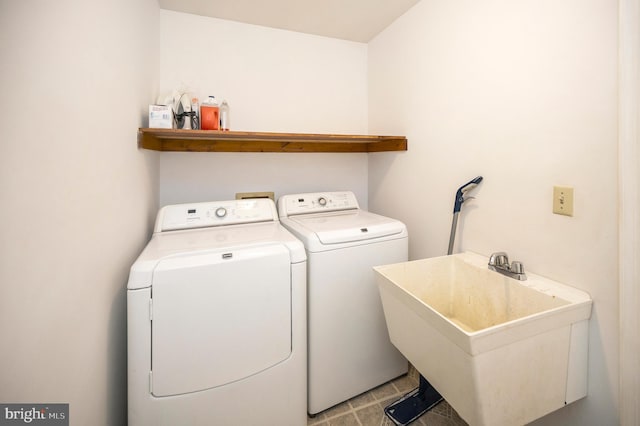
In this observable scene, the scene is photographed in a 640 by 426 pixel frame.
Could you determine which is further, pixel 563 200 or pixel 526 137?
pixel 526 137

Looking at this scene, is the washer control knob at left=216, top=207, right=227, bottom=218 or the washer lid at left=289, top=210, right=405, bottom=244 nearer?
the washer lid at left=289, top=210, right=405, bottom=244

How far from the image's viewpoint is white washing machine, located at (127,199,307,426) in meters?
1.13

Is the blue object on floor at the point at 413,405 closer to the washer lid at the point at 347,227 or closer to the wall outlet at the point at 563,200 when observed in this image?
the washer lid at the point at 347,227

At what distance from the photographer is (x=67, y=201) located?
2.75 feet

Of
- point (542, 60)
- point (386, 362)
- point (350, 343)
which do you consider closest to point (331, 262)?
point (350, 343)

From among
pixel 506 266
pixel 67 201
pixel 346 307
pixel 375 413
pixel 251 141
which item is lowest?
pixel 375 413

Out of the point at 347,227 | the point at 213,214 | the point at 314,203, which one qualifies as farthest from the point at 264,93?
the point at 347,227

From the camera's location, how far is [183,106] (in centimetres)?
172

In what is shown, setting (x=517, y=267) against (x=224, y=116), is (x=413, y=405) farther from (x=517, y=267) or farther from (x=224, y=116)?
(x=224, y=116)

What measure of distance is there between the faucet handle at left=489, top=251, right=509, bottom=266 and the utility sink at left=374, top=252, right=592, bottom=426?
0.05 meters

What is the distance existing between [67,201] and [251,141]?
4.66 feet

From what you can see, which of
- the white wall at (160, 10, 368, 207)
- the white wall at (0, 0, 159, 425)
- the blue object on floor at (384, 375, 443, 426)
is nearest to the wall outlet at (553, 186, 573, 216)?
the blue object on floor at (384, 375, 443, 426)

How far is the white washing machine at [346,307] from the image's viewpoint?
152cm

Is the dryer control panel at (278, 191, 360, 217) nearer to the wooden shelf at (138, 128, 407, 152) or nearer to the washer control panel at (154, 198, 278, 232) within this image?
the washer control panel at (154, 198, 278, 232)
